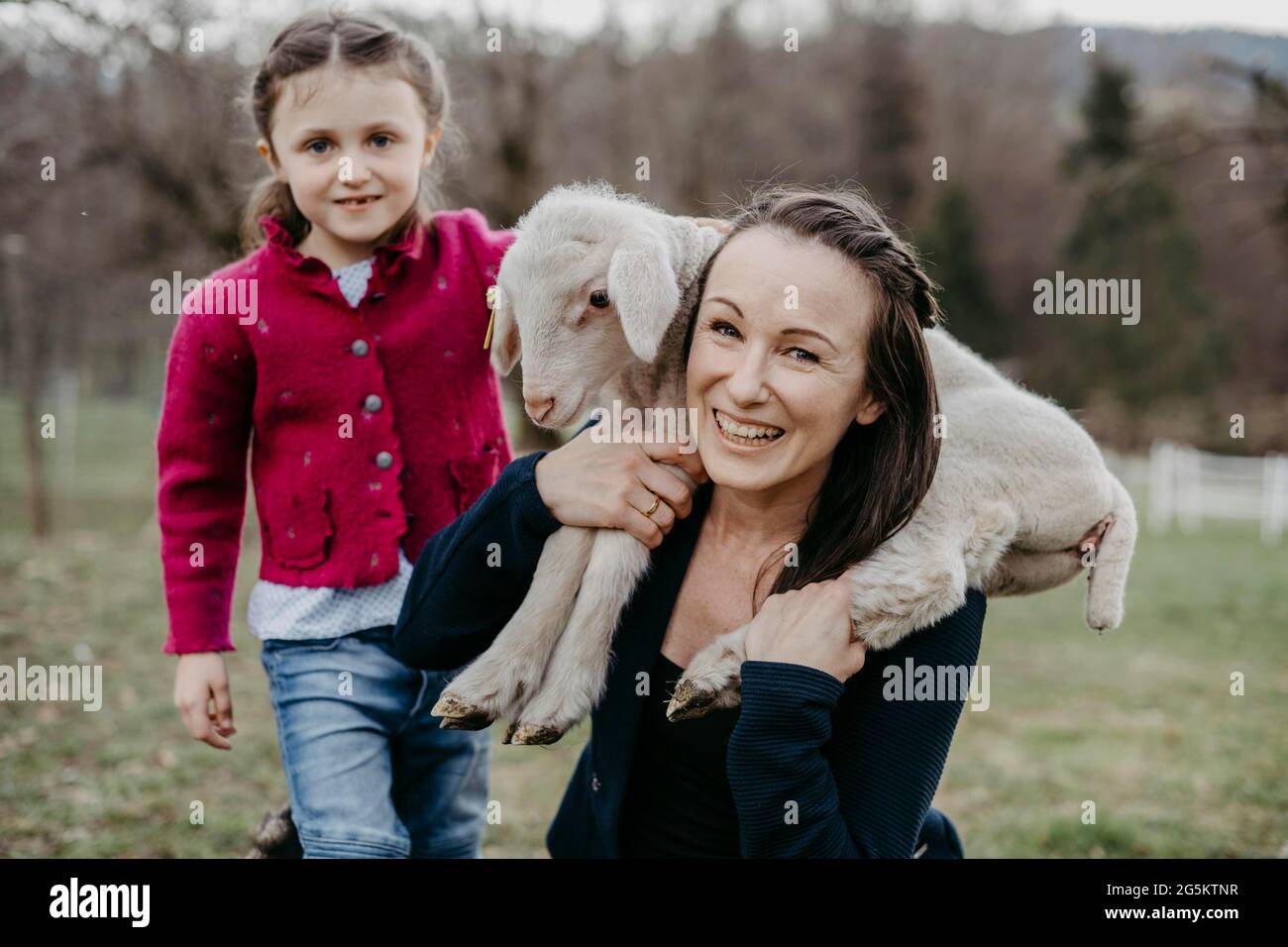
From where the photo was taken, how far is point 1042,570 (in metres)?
2.61

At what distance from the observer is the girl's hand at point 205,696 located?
8.86ft

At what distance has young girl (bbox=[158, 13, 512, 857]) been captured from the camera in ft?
8.88

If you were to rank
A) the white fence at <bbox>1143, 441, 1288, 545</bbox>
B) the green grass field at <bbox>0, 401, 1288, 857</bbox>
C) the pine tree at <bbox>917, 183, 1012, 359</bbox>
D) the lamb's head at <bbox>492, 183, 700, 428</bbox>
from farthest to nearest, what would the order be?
1. the pine tree at <bbox>917, 183, 1012, 359</bbox>
2. the white fence at <bbox>1143, 441, 1288, 545</bbox>
3. the green grass field at <bbox>0, 401, 1288, 857</bbox>
4. the lamb's head at <bbox>492, 183, 700, 428</bbox>

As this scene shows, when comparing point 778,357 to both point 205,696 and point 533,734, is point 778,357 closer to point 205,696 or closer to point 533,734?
point 533,734

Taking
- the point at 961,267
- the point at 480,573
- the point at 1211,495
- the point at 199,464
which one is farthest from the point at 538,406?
the point at 961,267

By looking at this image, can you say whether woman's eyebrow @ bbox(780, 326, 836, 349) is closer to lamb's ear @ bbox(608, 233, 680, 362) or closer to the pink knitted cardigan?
lamb's ear @ bbox(608, 233, 680, 362)

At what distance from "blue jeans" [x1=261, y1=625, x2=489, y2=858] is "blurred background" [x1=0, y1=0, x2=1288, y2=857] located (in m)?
1.49

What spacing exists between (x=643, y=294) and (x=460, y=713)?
0.92 metres

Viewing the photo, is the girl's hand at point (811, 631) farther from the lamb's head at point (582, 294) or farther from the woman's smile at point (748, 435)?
the lamb's head at point (582, 294)

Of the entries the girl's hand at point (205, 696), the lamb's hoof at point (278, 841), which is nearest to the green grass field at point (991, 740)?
the lamb's hoof at point (278, 841)

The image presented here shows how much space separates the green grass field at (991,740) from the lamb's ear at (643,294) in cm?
300

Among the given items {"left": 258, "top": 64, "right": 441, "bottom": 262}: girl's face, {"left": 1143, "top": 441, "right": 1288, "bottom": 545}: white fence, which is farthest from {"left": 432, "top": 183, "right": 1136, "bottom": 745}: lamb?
{"left": 1143, "top": 441, "right": 1288, "bottom": 545}: white fence

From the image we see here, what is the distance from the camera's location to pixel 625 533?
7.62 ft
